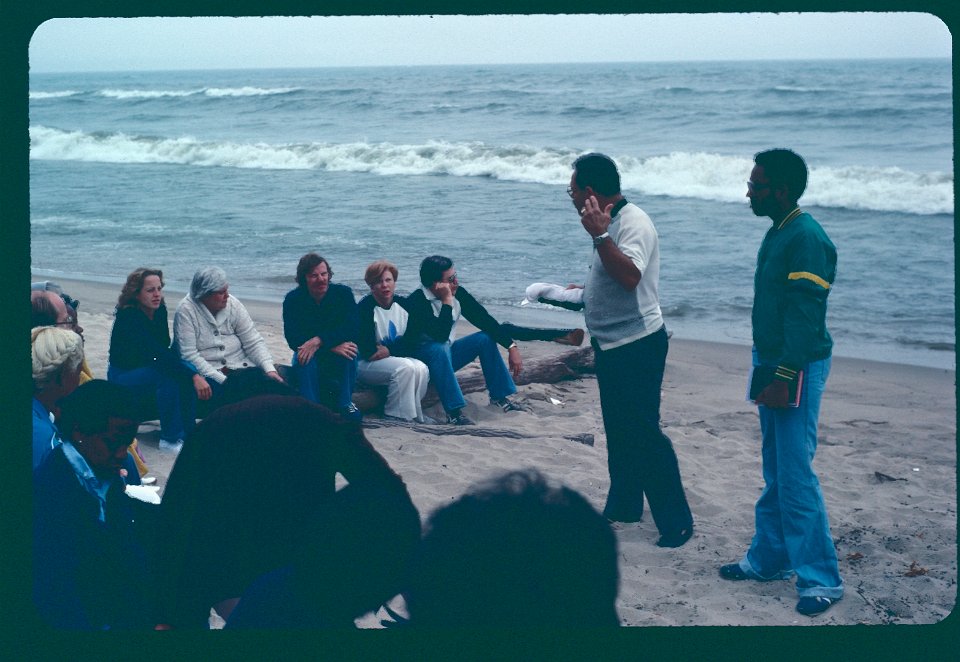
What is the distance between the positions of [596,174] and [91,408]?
7.58 feet

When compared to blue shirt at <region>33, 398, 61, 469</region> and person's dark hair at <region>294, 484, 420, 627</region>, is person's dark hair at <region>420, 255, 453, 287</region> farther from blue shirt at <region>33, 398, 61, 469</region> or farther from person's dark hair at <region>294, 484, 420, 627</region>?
person's dark hair at <region>294, 484, 420, 627</region>

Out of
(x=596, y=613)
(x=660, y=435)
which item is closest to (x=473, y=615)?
(x=596, y=613)

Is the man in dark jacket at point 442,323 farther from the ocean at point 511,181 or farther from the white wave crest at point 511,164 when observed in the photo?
the white wave crest at point 511,164

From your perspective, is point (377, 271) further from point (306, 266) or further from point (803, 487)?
point (803, 487)

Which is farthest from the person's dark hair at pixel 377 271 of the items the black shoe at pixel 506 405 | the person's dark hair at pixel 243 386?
the black shoe at pixel 506 405

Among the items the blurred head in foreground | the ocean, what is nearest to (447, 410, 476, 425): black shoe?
the ocean

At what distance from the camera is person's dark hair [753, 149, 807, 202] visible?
3812 millimetres

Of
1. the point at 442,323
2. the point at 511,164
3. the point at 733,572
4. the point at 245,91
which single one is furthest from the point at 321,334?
the point at 245,91

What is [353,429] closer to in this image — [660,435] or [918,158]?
[660,435]

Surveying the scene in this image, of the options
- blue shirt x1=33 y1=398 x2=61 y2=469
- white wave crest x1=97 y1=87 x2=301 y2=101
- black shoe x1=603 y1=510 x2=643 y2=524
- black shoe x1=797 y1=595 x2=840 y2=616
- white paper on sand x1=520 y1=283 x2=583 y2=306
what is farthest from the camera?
white wave crest x1=97 y1=87 x2=301 y2=101

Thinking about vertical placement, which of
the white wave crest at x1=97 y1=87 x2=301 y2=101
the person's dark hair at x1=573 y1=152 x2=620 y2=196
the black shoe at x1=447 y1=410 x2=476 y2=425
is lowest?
the black shoe at x1=447 y1=410 x2=476 y2=425

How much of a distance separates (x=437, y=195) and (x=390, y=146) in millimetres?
5714

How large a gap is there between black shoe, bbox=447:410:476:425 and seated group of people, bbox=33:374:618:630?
332 cm

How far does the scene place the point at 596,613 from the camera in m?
1.58
